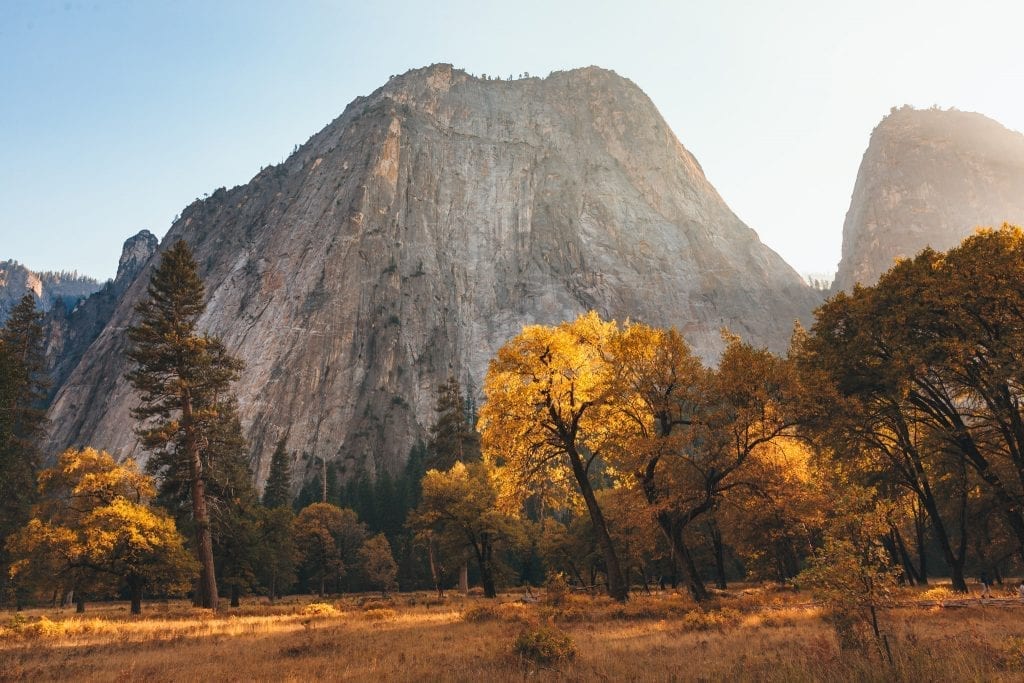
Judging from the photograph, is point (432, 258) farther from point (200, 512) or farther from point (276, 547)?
point (200, 512)

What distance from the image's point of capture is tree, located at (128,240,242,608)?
26.5 m

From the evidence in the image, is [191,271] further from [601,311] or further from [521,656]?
[601,311]

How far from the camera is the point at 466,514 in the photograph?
124ft

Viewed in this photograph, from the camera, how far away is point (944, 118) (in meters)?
179

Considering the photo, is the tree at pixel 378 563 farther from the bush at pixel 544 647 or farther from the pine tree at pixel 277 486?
the bush at pixel 544 647

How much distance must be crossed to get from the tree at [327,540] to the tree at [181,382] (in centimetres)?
4116

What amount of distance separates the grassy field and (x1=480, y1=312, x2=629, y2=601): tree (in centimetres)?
542

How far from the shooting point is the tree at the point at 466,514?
38.0 meters

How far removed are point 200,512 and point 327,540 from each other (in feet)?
145

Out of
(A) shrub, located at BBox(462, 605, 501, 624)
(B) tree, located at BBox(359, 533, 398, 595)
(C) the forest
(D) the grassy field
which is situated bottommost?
(B) tree, located at BBox(359, 533, 398, 595)

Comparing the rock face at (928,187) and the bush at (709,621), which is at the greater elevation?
the rock face at (928,187)

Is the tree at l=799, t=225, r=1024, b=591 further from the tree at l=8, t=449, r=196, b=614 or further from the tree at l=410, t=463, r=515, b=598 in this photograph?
the tree at l=8, t=449, r=196, b=614

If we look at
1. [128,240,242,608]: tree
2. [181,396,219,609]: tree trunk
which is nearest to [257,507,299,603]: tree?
[181,396,219,609]: tree trunk

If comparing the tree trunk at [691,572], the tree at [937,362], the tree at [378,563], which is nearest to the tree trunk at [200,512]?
the tree trunk at [691,572]
